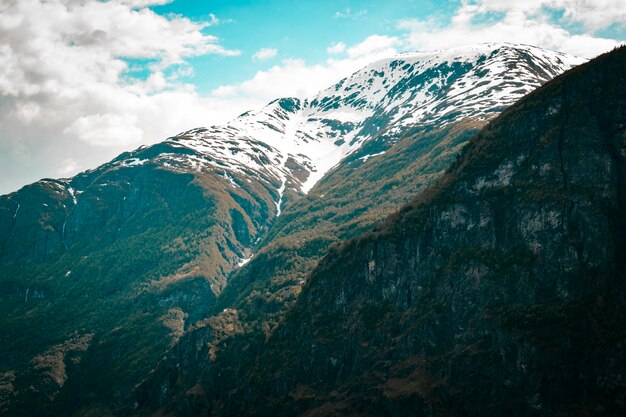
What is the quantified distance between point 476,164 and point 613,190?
150 feet

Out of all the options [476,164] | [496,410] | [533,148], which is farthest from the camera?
[476,164]

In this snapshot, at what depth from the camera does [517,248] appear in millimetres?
155125

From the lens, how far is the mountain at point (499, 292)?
128000 millimetres

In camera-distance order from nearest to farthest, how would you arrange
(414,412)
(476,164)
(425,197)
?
(414,412) < (476,164) < (425,197)

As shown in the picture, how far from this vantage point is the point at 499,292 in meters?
150

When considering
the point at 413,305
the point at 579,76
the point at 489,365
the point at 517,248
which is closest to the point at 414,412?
the point at 489,365

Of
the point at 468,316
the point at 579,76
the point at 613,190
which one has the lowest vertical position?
the point at 468,316

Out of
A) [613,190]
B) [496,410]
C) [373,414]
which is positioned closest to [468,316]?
[496,410]

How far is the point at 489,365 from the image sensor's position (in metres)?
138

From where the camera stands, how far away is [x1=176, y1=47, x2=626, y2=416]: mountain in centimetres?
12800

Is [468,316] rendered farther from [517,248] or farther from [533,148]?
[533,148]

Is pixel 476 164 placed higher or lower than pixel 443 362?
higher

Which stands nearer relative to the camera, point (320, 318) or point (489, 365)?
point (489, 365)

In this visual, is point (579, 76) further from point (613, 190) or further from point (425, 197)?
point (425, 197)
